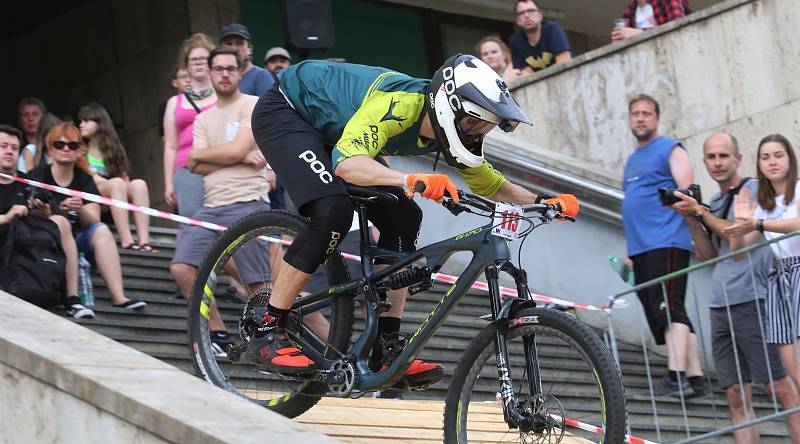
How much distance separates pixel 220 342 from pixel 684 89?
7491 mm

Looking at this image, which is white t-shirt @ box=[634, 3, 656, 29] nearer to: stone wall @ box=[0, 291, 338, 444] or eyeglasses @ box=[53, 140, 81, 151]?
eyeglasses @ box=[53, 140, 81, 151]

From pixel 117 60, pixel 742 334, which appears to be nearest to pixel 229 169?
pixel 742 334

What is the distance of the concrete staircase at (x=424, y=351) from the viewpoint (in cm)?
948

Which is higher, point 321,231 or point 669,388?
Result: point 321,231

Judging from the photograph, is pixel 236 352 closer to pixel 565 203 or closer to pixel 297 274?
pixel 297 274

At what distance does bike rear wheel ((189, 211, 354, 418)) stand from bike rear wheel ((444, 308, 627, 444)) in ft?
2.61

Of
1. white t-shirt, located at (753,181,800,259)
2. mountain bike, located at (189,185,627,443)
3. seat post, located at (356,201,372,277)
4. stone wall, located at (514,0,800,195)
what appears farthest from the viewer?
stone wall, located at (514,0,800,195)

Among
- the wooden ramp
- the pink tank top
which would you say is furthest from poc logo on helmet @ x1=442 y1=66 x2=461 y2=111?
the pink tank top

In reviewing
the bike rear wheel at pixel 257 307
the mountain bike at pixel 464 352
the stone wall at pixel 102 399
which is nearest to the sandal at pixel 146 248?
the bike rear wheel at pixel 257 307

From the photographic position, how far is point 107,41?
1955cm

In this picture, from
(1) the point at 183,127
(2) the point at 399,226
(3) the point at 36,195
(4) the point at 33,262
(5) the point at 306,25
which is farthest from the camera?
(5) the point at 306,25

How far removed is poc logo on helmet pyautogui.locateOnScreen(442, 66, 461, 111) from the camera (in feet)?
21.8

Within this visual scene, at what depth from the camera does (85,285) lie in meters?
9.99

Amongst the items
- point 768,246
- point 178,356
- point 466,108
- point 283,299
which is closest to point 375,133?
point 466,108
